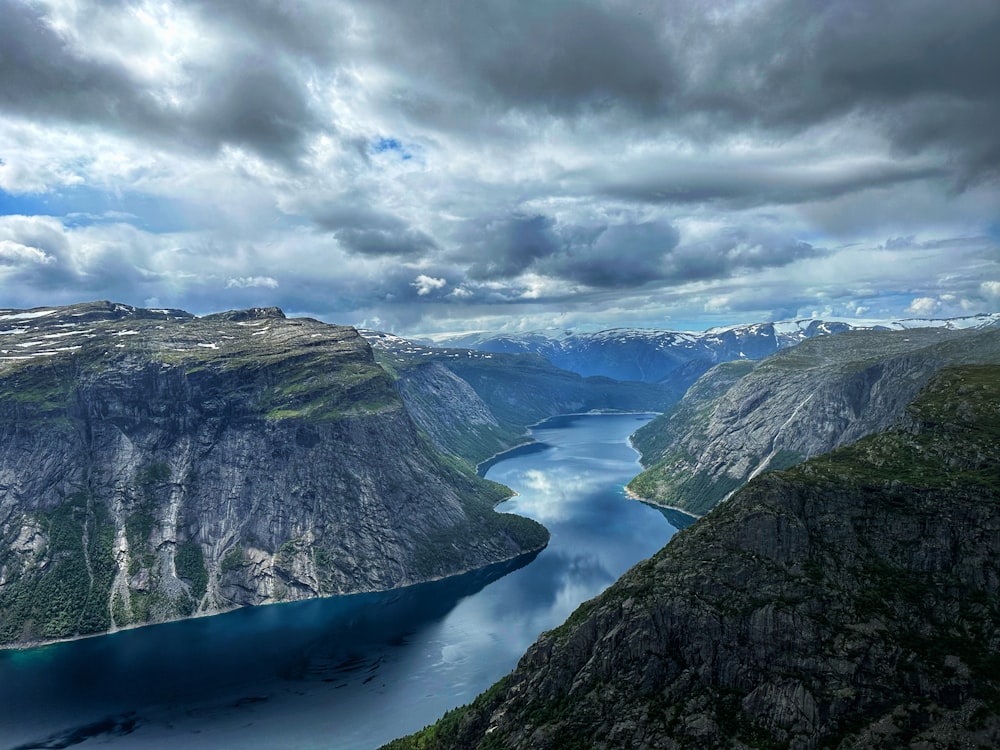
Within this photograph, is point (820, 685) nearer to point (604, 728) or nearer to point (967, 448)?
point (604, 728)

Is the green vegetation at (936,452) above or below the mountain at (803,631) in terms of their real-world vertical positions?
above

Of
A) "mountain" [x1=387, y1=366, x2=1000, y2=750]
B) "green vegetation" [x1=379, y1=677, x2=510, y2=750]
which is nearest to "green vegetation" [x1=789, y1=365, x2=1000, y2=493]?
"mountain" [x1=387, y1=366, x2=1000, y2=750]

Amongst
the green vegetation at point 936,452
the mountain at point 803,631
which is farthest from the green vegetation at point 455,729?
the green vegetation at point 936,452

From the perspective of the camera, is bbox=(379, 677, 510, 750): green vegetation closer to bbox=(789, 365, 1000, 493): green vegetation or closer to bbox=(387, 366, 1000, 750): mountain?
bbox=(387, 366, 1000, 750): mountain

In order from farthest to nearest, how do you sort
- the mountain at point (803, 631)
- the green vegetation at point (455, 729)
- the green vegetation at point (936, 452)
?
the green vegetation at point (455, 729) → the green vegetation at point (936, 452) → the mountain at point (803, 631)

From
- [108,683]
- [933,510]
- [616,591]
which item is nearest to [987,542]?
[933,510]

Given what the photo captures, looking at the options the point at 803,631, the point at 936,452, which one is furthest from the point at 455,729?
the point at 936,452

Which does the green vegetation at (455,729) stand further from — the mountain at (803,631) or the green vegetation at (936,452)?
the green vegetation at (936,452)

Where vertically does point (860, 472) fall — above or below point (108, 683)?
above
